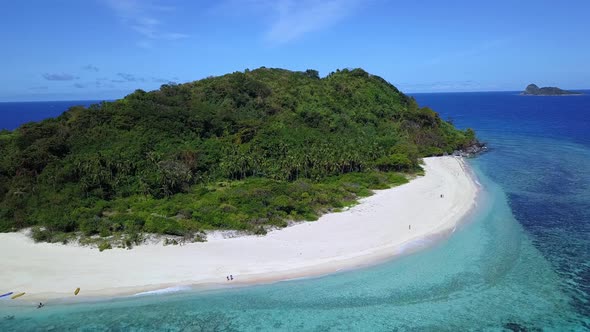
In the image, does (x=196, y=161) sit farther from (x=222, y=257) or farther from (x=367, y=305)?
(x=367, y=305)

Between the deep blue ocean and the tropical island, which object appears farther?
the tropical island

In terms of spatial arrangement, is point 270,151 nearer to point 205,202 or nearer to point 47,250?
point 205,202

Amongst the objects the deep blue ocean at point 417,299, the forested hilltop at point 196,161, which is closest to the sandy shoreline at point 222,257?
the deep blue ocean at point 417,299

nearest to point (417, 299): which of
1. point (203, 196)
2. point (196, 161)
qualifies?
point (203, 196)

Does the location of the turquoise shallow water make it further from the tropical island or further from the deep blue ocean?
the tropical island

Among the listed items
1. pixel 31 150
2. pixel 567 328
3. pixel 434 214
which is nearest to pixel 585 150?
pixel 434 214

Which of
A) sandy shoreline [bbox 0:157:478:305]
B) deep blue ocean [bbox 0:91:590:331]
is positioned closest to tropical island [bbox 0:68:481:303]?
sandy shoreline [bbox 0:157:478:305]
